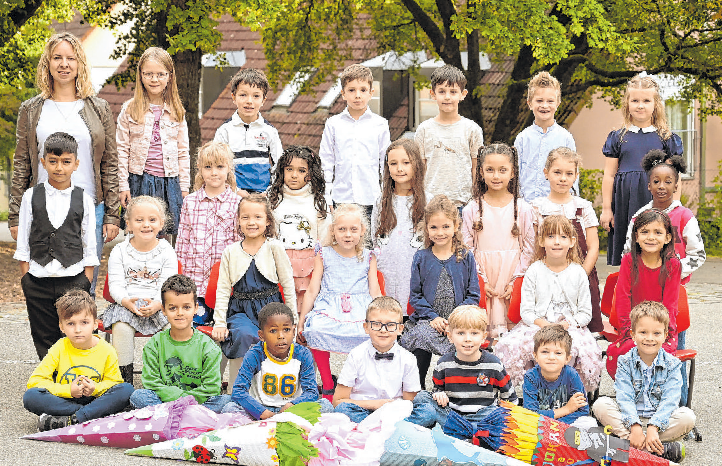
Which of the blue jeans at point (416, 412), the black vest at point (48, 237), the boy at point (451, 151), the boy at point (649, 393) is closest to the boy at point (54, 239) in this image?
the black vest at point (48, 237)

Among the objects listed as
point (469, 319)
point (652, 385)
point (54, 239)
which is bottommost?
point (652, 385)

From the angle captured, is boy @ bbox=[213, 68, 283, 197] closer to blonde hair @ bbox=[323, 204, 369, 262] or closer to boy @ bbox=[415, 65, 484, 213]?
blonde hair @ bbox=[323, 204, 369, 262]

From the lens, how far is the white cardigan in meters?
6.19

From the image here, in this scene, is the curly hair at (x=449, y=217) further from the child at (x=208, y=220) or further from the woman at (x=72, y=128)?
the woman at (x=72, y=128)

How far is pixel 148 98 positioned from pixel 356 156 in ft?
5.21

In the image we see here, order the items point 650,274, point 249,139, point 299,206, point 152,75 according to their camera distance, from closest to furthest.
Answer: point 650,274, point 299,206, point 152,75, point 249,139

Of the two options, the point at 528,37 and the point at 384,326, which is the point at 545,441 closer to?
the point at 384,326

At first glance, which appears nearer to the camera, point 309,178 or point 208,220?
point 208,220

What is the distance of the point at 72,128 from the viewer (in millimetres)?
6590

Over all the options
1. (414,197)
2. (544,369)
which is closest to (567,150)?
(414,197)

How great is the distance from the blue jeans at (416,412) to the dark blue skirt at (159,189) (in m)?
2.24

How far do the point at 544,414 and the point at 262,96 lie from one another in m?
3.39

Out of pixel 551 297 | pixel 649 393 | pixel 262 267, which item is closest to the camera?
pixel 649 393

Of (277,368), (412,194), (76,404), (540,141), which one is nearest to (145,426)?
(76,404)
